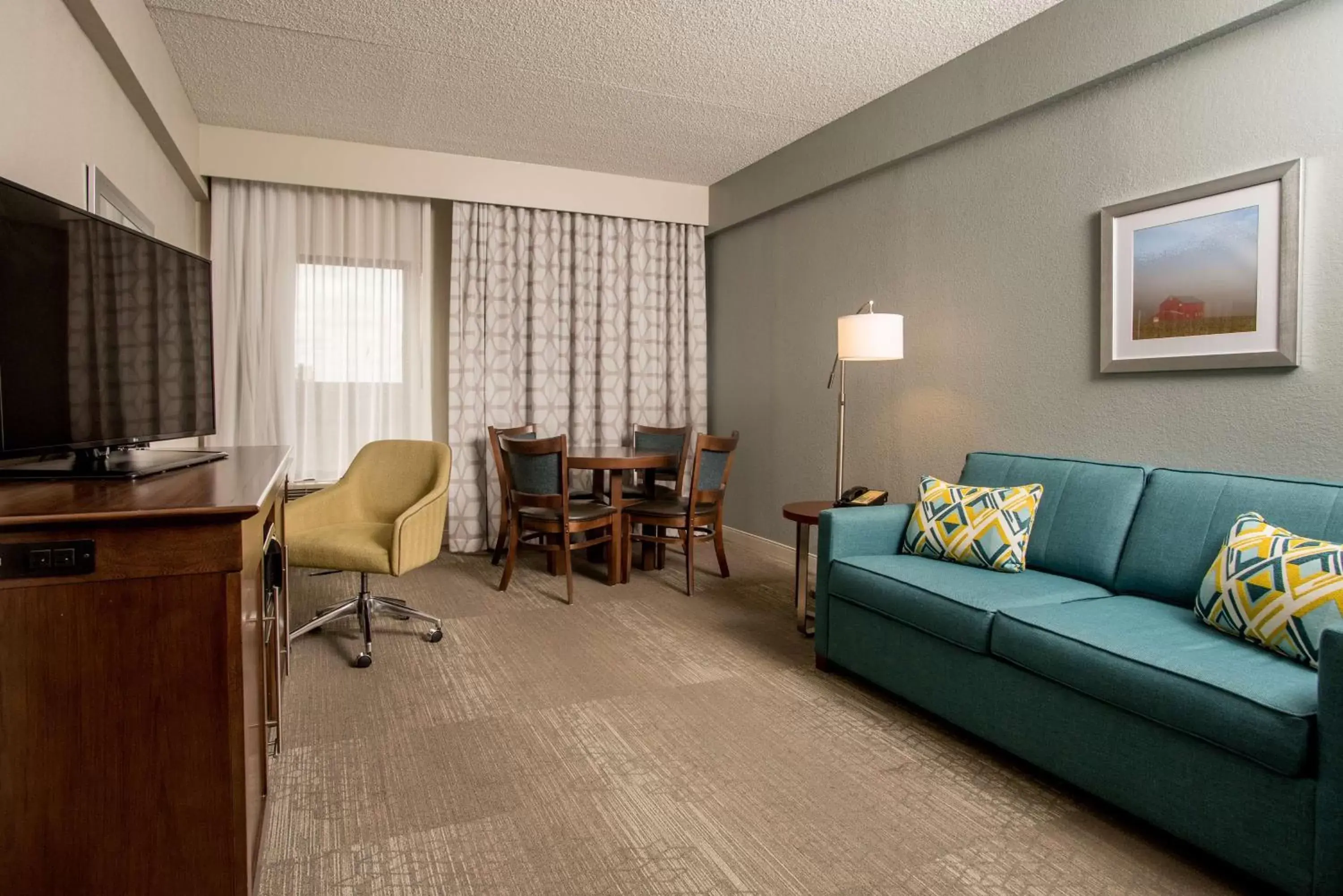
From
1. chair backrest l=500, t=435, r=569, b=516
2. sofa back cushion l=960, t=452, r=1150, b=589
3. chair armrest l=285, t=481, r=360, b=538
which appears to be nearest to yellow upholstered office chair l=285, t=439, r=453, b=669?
chair armrest l=285, t=481, r=360, b=538

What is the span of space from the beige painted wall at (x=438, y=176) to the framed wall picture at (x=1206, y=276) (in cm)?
334

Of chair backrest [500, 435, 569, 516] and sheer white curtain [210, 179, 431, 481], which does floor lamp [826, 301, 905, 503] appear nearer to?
chair backrest [500, 435, 569, 516]

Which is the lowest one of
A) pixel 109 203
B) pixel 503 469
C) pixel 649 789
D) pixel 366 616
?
pixel 649 789

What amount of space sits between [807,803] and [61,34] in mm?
3189

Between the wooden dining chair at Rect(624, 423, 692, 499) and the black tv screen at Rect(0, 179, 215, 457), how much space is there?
2.84 m

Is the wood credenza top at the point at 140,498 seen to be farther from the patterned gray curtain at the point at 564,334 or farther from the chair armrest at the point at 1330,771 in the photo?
the patterned gray curtain at the point at 564,334

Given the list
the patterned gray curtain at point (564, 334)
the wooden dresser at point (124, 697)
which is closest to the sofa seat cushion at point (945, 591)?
the wooden dresser at point (124, 697)

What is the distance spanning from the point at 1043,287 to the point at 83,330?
326cm

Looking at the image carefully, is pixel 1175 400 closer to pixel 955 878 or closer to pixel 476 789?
pixel 955 878

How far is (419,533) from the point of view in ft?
10.6

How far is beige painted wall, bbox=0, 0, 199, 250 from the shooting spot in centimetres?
205

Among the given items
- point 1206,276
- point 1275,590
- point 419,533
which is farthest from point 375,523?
point 1206,276

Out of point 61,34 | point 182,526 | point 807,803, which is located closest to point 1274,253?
point 807,803

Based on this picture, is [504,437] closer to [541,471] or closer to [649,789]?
[541,471]
